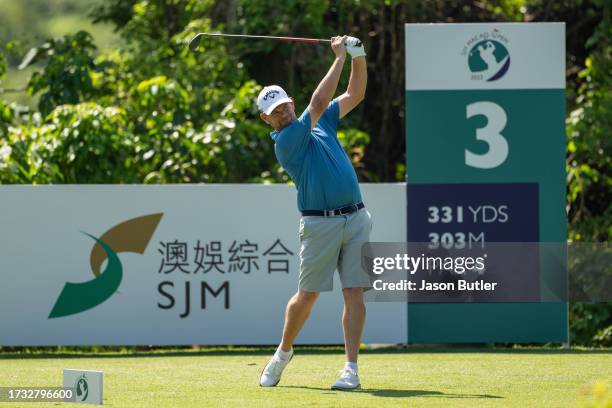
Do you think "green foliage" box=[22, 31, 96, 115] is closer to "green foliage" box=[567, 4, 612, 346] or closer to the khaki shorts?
"green foliage" box=[567, 4, 612, 346]

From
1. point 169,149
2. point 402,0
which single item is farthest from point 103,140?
point 402,0

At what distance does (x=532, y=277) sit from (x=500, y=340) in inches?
21.5

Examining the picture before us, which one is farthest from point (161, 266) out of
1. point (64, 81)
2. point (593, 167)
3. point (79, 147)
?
point (593, 167)

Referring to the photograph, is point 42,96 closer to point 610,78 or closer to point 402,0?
point 402,0

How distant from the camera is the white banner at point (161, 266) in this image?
934 cm

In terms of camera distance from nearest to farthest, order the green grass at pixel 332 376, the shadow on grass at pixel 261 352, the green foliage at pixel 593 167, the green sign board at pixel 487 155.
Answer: the green grass at pixel 332 376, the shadow on grass at pixel 261 352, the green sign board at pixel 487 155, the green foliage at pixel 593 167

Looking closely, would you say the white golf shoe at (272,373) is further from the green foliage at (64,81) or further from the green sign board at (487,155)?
the green foliage at (64,81)

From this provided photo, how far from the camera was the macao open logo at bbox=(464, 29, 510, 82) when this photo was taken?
931 cm

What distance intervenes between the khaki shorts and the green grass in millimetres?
560

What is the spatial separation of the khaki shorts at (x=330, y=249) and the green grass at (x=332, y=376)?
1.84 ft

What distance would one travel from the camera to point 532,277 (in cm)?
916

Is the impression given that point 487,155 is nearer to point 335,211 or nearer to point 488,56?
point 488,56

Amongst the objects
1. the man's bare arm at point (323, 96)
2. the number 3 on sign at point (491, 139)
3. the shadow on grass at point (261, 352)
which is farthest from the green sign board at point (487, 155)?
the man's bare arm at point (323, 96)

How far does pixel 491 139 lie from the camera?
934 cm
